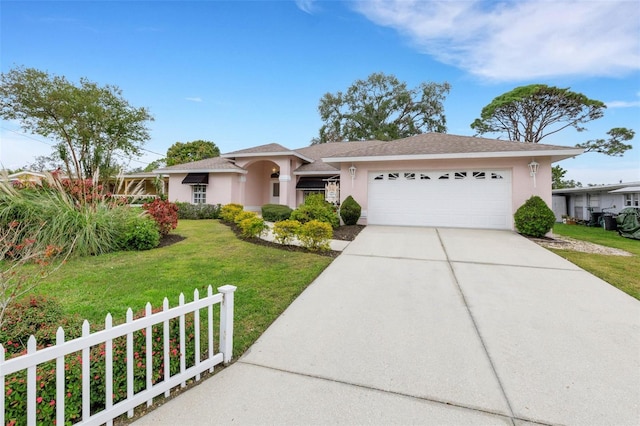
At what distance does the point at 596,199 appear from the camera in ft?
63.1

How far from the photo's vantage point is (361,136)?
31.1m

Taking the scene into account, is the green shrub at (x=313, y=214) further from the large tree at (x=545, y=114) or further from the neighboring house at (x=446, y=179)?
the large tree at (x=545, y=114)

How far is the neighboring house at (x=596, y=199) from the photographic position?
16.5 m

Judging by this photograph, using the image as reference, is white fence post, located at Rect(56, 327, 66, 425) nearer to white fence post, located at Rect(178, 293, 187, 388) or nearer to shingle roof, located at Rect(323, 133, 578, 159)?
white fence post, located at Rect(178, 293, 187, 388)

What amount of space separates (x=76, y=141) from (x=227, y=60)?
47.3ft

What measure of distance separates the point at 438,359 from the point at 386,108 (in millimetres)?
31717

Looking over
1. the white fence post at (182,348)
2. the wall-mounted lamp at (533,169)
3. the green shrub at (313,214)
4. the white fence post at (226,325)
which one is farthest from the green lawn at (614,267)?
the green shrub at (313,214)

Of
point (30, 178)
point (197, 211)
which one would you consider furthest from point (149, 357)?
point (197, 211)

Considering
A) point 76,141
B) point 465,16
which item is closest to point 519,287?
point 465,16

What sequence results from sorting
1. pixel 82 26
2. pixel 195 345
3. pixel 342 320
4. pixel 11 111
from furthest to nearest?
pixel 11 111
pixel 82 26
pixel 342 320
pixel 195 345

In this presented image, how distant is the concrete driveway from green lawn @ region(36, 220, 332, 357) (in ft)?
1.07

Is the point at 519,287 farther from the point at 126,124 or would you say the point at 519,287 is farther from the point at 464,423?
the point at 126,124

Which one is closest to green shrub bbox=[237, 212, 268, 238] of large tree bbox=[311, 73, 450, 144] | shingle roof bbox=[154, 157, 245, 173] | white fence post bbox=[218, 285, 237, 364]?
white fence post bbox=[218, 285, 237, 364]

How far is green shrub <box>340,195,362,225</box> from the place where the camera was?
1125 cm
